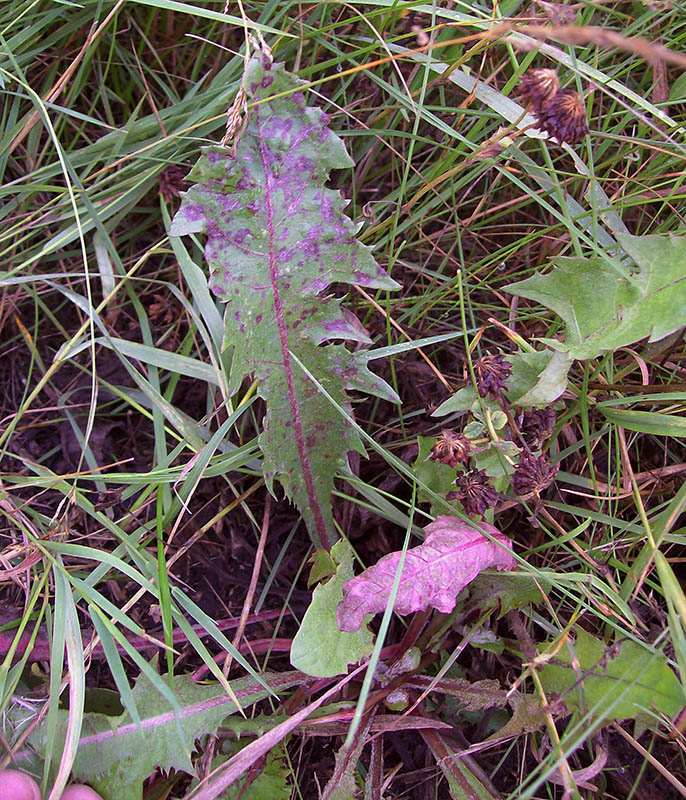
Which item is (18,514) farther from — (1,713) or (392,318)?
(392,318)

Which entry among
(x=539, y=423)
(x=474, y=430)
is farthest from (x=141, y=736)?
(x=539, y=423)

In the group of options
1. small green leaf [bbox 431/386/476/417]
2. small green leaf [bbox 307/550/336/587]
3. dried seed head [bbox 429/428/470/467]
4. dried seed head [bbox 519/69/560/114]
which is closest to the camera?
dried seed head [bbox 519/69/560/114]

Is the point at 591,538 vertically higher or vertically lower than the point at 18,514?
lower

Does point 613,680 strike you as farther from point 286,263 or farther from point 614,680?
point 286,263

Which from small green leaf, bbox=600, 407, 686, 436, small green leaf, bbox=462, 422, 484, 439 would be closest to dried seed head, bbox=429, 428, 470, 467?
small green leaf, bbox=462, 422, 484, 439

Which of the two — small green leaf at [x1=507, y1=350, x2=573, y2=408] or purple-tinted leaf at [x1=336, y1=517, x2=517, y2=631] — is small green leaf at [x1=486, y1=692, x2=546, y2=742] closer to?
purple-tinted leaf at [x1=336, y1=517, x2=517, y2=631]

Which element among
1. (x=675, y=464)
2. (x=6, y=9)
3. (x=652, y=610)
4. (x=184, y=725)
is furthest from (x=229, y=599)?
(x=6, y=9)
